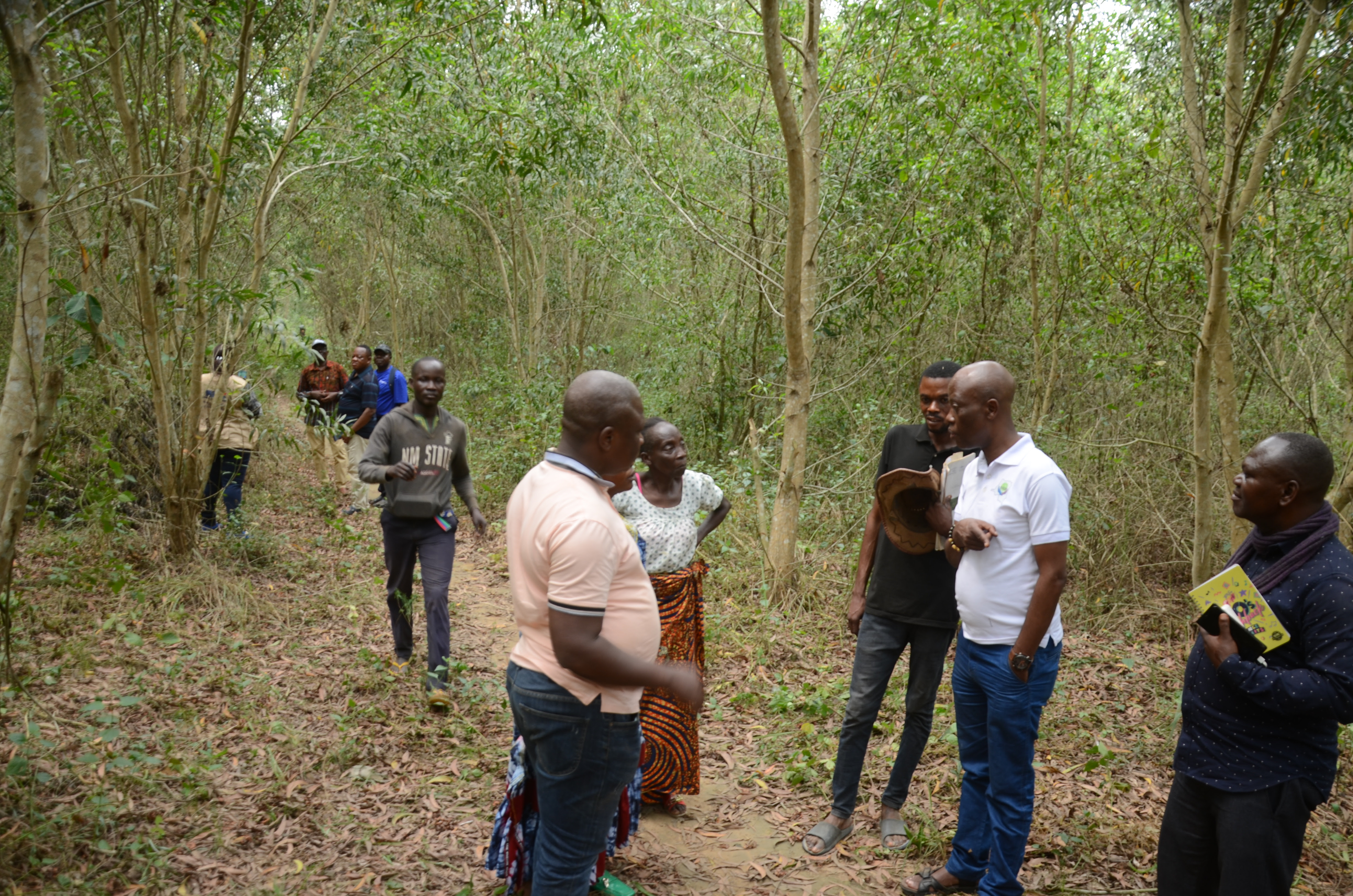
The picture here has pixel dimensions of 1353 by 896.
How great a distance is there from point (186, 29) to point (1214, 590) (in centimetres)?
725

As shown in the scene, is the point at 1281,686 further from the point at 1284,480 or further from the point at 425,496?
the point at 425,496

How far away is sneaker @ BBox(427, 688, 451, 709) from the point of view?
16.2 ft

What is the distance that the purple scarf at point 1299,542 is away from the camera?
8.13ft

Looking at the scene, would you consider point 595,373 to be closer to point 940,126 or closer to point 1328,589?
point 1328,589

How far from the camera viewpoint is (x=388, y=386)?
9.77 m

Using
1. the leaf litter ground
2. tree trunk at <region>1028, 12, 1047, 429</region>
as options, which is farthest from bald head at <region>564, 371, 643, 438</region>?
tree trunk at <region>1028, 12, 1047, 429</region>

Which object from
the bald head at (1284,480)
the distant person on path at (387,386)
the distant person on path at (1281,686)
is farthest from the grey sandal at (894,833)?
the distant person on path at (387,386)

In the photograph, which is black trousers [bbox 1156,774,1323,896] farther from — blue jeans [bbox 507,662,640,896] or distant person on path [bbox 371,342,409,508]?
distant person on path [bbox 371,342,409,508]

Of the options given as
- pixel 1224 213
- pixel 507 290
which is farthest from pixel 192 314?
pixel 507 290

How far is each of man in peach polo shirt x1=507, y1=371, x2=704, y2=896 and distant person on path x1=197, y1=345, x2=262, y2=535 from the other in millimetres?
5402

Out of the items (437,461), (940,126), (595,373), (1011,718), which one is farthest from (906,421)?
(595,373)

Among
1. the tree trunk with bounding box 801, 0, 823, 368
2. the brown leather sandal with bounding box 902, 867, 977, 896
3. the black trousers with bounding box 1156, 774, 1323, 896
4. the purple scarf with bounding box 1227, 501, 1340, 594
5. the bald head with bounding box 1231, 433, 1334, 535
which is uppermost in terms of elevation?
the tree trunk with bounding box 801, 0, 823, 368

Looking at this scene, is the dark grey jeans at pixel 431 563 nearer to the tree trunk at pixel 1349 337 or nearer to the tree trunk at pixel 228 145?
the tree trunk at pixel 228 145

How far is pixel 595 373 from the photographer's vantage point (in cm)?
250
